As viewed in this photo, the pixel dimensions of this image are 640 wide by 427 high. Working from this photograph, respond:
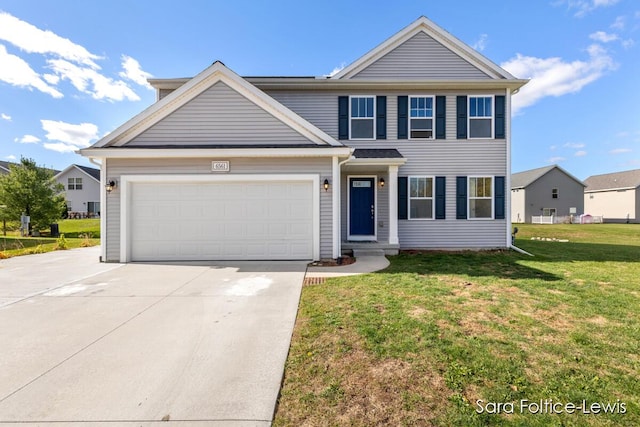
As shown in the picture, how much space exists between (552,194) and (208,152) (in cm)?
3621

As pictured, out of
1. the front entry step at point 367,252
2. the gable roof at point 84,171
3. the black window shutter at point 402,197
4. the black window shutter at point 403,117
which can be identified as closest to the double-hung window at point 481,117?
the black window shutter at point 403,117

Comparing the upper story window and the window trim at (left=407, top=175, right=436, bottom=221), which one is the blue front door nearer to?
the window trim at (left=407, top=175, right=436, bottom=221)

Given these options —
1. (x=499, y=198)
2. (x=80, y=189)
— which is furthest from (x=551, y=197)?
(x=80, y=189)

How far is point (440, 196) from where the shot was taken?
397 inches

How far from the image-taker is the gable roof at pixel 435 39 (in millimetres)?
10078

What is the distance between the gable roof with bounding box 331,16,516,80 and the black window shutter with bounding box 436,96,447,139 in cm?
187

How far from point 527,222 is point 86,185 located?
163 feet

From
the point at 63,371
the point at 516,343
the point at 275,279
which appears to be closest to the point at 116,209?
the point at 275,279

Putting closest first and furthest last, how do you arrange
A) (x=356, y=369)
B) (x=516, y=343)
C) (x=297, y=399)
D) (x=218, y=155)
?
1. (x=297, y=399)
2. (x=356, y=369)
3. (x=516, y=343)
4. (x=218, y=155)

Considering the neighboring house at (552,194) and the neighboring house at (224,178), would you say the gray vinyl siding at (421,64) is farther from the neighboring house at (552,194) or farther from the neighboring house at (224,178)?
the neighboring house at (552,194)

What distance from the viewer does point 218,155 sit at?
25.3 feet

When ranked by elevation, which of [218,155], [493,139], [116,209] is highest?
[493,139]

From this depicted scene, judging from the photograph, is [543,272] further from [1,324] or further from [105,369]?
[1,324]

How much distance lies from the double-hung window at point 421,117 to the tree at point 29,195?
2104 cm
